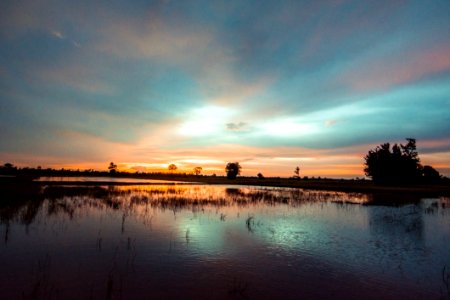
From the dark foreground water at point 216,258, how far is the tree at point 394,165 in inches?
3039

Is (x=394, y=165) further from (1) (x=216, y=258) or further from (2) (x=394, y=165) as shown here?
(1) (x=216, y=258)

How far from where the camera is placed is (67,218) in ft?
67.2

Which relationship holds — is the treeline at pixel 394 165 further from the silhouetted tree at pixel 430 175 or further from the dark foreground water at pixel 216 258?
the dark foreground water at pixel 216 258

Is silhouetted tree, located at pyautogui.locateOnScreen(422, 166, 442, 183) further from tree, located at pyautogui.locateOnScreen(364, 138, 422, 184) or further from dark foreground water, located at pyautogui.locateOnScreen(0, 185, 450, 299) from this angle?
dark foreground water, located at pyautogui.locateOnScreen(0, 185, 450, 299)

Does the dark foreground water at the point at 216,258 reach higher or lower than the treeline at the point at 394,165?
lower

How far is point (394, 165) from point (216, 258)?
94262 mm

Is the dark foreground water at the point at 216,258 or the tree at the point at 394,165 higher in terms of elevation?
the tree at the point at 394,165

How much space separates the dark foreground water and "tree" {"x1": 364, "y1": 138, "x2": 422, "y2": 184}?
77.2m

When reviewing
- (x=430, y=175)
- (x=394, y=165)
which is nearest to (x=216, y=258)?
(x=394, y=165)

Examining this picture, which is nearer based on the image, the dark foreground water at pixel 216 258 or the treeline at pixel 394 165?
the dark foreground water at pixel 216 258

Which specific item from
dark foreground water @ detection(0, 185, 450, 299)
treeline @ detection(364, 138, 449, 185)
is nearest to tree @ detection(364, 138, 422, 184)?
treeline @ detection(364, 138, 449, 185)

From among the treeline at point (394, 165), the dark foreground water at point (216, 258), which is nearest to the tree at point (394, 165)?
the treeline at point (394, 165)

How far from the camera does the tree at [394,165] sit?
9012 cm

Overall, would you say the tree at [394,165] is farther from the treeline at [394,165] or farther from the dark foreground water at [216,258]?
the dark foreground water at [216,258]
